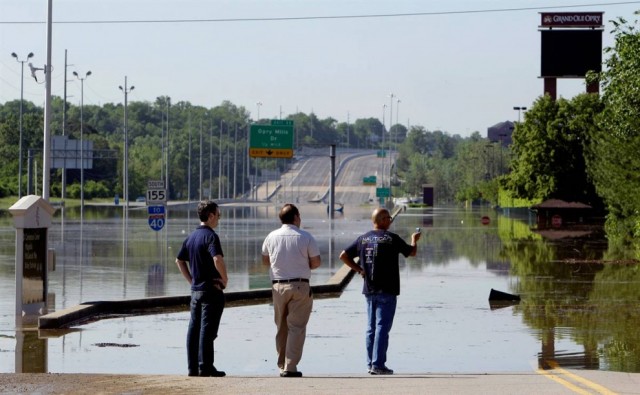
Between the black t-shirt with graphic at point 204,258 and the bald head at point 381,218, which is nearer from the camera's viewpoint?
the black t-shirt with graphic at point 204,258

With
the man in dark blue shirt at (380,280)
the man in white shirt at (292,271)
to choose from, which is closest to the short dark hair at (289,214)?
the man in white shirt at (292,271)

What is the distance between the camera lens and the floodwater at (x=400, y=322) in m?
16.4

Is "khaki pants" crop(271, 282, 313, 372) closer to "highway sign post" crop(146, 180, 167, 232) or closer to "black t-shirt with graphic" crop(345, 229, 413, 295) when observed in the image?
"black t-shirt with graphic" crop(345, 229, 413, 295)

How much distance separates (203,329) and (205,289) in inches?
16.2

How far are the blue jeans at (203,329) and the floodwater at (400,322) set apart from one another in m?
1.36

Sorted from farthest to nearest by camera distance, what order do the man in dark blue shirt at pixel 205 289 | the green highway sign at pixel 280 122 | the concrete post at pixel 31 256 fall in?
the green highway sign at pixel 280 122 < the concrete post at pixel 31 256 < the man in dark blue shirt at pixel 205 289

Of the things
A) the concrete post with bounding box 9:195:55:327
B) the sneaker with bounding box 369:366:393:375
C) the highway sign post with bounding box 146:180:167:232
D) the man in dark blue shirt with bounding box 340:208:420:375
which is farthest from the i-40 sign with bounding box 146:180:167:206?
the sneaker with bounding box 369:366:393:375

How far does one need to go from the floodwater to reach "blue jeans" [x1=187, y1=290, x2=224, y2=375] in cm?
136

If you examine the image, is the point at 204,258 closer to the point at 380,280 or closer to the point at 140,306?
the point at 380,280

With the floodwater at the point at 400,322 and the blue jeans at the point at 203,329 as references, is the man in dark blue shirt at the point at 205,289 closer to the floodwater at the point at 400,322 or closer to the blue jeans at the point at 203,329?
the blue jeans at the point at 203,329

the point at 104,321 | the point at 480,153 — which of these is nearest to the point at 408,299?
the point at 104,321

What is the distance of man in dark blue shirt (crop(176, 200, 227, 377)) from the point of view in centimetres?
1388

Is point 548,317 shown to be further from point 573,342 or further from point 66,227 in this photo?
point 66,227

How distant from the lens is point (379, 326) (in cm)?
1448
